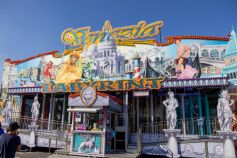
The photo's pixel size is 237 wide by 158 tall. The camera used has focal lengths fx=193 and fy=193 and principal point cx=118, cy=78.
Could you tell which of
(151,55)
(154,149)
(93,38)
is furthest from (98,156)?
(93,38)

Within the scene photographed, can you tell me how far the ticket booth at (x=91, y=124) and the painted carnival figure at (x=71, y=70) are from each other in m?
5.50

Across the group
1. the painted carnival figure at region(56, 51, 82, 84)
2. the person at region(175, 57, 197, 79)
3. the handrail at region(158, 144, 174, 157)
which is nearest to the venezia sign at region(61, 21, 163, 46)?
the painted carnival figure at region(56, 51, 82, 84)

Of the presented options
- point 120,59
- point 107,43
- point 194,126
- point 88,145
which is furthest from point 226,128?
point 107,43

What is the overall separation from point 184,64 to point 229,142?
6.12m

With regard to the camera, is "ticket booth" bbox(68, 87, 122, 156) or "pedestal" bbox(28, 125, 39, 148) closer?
"ticket booth" bbox(68, 87, 122, 156)

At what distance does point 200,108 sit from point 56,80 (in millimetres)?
11636

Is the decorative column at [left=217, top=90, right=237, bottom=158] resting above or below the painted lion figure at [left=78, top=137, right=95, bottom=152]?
above

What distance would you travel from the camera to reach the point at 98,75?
15.8 m

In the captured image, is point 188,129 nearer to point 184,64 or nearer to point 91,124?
point 184,64

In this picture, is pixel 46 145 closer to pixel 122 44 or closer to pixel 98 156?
pixel 98 156

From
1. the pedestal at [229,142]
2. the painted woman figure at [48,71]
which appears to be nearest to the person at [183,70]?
the pedestal at [229,142]

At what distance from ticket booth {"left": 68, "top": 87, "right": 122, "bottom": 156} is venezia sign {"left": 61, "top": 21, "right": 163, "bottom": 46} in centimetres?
685

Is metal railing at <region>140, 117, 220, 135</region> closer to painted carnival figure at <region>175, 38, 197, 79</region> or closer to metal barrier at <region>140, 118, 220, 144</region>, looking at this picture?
metal barrier at <region>140, 118, 220, 144</region>

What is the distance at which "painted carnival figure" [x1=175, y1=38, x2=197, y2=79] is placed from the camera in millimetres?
13401
